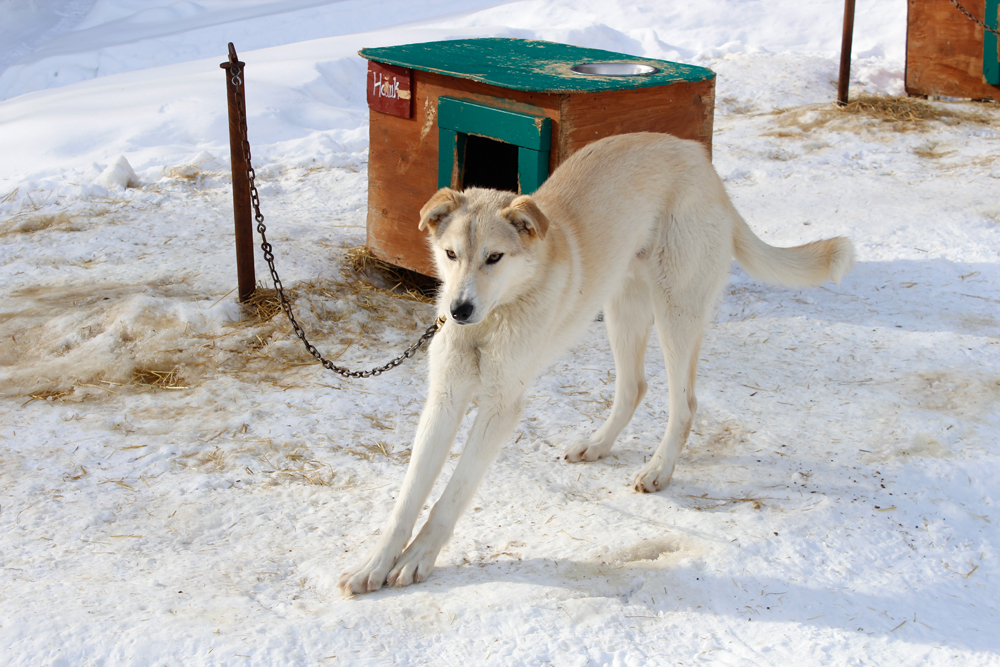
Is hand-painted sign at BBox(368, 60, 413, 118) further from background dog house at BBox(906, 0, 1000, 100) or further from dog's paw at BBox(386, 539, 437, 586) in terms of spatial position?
background dog house at BBox(906, 0, 1000, 100)

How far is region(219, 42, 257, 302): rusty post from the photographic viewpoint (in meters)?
3.99

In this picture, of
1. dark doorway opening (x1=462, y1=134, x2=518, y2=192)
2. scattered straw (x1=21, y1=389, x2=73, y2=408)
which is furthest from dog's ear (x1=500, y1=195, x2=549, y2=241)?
dark doorway opening (x1=462, y1=134, x2=518, y2=192)

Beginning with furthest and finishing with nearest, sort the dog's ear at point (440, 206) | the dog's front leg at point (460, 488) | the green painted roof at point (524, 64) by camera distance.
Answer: the green painted roof at point (524, 64) < the dog's ear at point (440, 206) < the dog's front leg at point (460, 488)

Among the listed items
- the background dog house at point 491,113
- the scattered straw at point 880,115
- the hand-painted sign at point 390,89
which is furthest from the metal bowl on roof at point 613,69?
the scattered straw at point 880,115

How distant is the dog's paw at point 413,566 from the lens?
250cm

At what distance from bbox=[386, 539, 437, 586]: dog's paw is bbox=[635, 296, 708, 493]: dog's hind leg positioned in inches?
37.5

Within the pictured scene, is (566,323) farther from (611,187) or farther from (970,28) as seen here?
(970,28)

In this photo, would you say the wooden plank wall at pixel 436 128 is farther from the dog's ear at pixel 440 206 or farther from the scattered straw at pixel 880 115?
the scattered straw at pixel 880 115

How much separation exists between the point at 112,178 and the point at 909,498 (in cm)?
584

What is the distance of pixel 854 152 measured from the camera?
7027mm

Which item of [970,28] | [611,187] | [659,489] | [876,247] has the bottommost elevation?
[659,489]

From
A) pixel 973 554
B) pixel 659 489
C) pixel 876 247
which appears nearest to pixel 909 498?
pixel 973 554

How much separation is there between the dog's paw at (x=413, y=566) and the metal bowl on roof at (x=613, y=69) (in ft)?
9.44

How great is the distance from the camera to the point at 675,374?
10.4 ft
